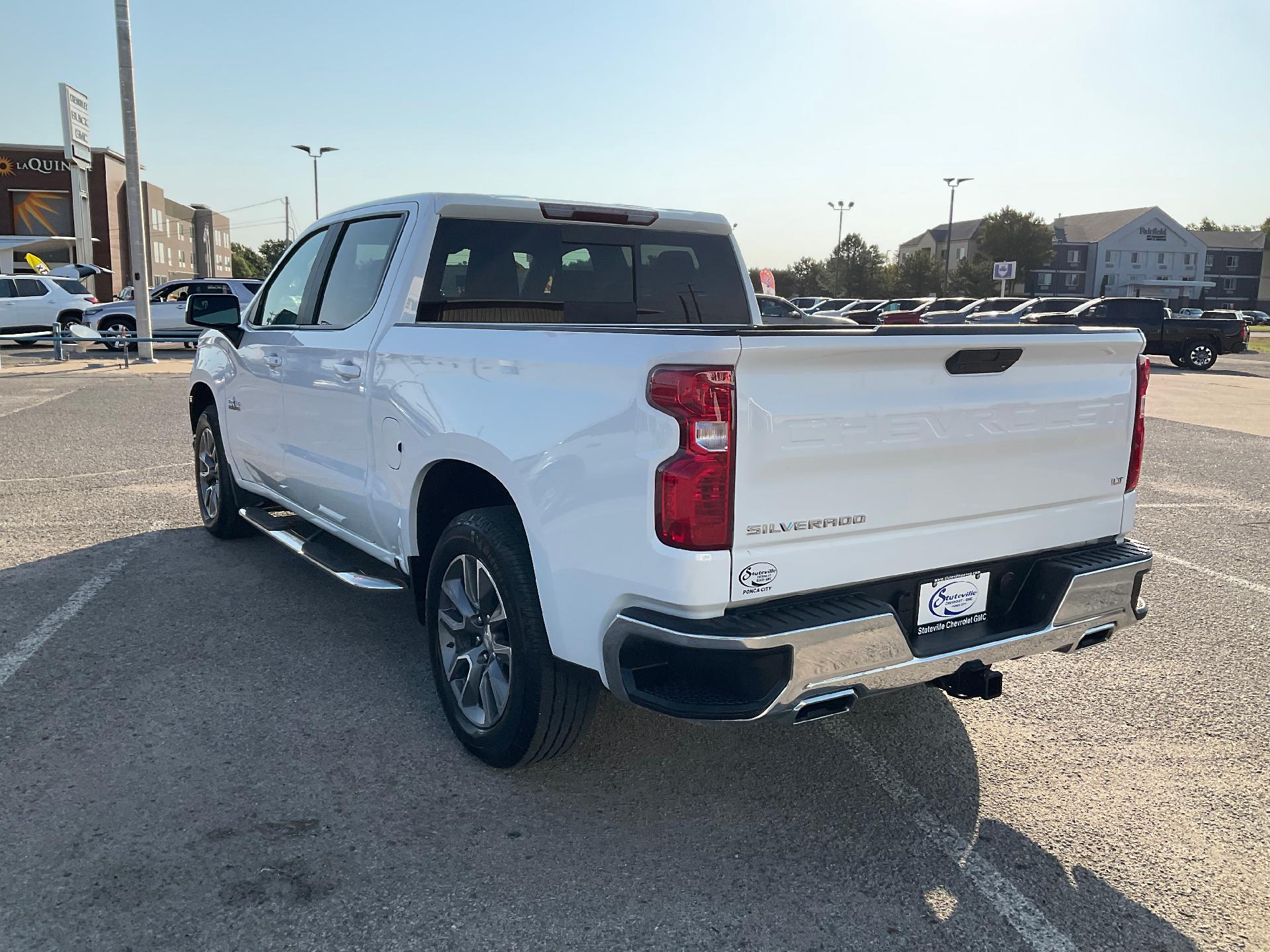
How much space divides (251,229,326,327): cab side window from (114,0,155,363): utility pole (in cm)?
1661

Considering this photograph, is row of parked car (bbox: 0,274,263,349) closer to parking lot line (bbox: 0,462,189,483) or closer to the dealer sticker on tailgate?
parking lot line (bbox: 0,462,189,483)

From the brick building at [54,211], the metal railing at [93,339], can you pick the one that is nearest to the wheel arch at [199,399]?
the metal railing at [93,339]

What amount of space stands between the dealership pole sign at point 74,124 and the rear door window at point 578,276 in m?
33.0

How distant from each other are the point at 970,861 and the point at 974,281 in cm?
7535

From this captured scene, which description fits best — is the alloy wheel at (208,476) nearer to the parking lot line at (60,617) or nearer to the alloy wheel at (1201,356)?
the parking lot line at (60,617)

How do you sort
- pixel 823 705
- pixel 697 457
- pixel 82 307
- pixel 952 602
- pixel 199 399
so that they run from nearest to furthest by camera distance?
pixel 697 457, pixel 823 705, pixel 952 602, pixel 199 399, pixel 82 307

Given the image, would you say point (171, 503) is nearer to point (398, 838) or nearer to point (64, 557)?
point (64, 557)

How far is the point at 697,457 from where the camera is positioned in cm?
253

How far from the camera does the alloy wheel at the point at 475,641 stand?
11.0 ft

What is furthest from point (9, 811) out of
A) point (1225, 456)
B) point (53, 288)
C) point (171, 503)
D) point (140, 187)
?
point (53, 288)

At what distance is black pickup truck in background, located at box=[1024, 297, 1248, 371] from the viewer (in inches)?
1009

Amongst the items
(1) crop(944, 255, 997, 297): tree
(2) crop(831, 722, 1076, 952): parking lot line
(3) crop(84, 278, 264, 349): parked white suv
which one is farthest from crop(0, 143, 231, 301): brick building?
(1) crop(944, 255, 997, 297): tree

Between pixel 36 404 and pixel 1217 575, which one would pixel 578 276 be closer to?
pixel 1217 575

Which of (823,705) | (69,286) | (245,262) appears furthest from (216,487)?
(245,262)
